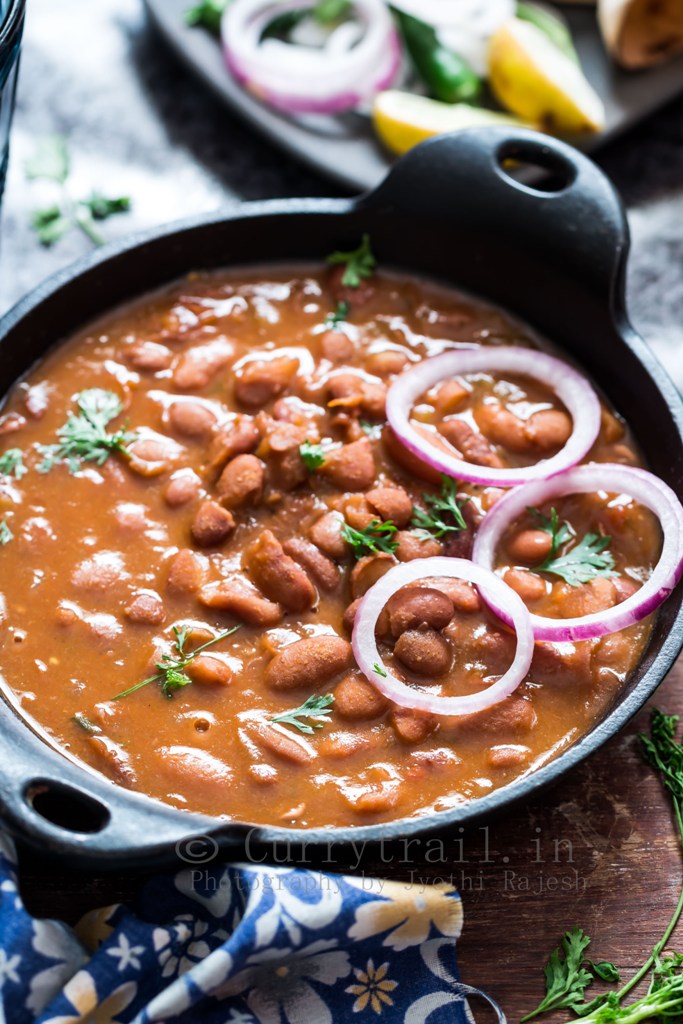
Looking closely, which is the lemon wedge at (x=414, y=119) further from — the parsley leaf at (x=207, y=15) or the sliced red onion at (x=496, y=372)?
the sliced red onion at (x=496, y=372)

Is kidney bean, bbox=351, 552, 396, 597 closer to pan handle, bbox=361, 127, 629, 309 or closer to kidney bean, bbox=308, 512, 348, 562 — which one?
kidney bean, bbox=308, 512, 348, 562

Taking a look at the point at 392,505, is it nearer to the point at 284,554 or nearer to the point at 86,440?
the point at 284,554

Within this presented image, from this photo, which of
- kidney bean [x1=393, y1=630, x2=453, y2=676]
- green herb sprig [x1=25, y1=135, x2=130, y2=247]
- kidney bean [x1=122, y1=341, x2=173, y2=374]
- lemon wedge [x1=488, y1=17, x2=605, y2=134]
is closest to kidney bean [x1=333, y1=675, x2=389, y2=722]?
kidney bean [x1=393, y1=630, x2=453, y2=676]

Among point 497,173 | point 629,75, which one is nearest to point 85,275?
point 497,173

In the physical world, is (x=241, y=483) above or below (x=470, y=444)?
above

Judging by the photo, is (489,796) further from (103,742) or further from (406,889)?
(103,742)

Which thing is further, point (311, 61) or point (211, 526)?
point (311, 61)

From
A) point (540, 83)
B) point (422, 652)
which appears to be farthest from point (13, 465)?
point (540, 83)
